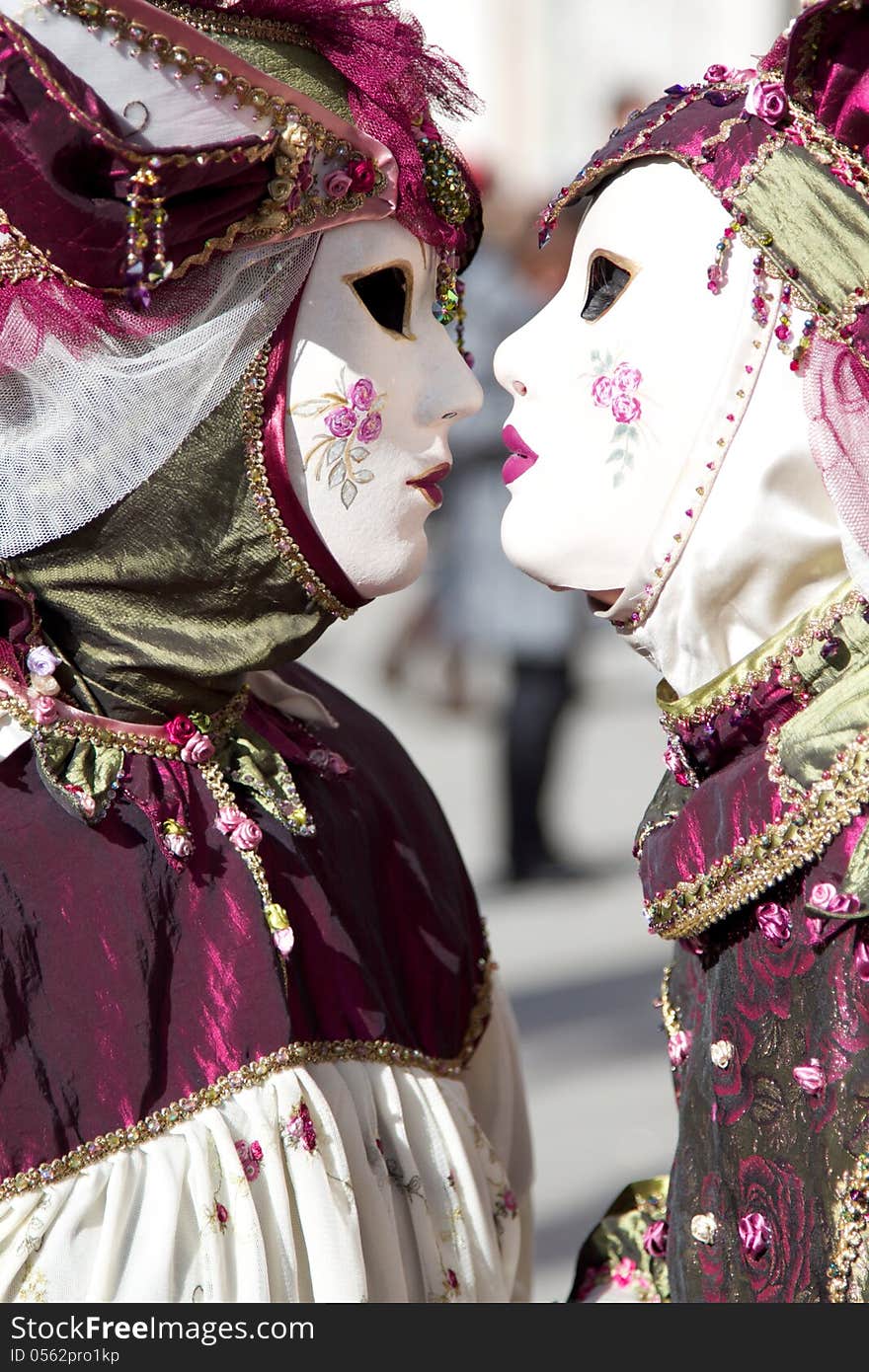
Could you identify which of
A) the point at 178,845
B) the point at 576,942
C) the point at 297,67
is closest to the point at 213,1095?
the point at 178,845

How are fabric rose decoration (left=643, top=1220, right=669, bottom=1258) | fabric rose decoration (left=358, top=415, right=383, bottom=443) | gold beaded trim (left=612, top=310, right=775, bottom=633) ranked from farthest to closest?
fabric rose decoration (left=643, top=1220, right=669, bottom=1258) < fabric rose decoration (left=358, top=415, right=383, bottom=443) < gold beaded trim (left=612, top=310, right=775, bottom=633)

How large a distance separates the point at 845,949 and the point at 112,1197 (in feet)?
2.30

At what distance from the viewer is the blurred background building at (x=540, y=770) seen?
357 centimetres

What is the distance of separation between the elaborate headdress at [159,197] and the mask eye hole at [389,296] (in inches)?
2.0

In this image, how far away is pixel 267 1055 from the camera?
5.47ft

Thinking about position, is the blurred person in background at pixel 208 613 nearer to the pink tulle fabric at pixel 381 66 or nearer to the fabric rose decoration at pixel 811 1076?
the pink tulle fabric at pixel 381 66

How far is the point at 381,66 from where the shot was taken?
5.71ft

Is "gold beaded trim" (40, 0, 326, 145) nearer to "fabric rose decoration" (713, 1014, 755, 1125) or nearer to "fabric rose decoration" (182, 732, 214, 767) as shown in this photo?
"fabric rose decoration" (182, 732, 214, 767)

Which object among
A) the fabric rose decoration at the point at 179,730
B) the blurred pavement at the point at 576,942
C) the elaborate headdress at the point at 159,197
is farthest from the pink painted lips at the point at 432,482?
the blurred pavement at the point at 576,942

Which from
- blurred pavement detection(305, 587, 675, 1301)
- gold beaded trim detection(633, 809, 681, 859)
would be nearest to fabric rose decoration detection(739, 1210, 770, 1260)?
gold beaded trim detection(633, 809, 681, 859)

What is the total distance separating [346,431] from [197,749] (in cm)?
36

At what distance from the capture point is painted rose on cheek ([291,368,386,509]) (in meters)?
1.72

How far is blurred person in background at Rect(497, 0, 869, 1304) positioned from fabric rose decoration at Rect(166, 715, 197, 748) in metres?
0.38

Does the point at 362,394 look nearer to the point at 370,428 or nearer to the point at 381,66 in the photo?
the point at 370,428
